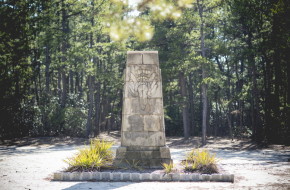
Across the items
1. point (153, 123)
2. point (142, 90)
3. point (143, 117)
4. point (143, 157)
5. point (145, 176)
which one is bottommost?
point (145, 176)

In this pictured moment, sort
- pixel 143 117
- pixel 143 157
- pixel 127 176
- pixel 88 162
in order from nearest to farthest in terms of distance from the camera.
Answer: pixel 127 176 → pixel 88 162 → pixel 143 157 → pixel 143 117

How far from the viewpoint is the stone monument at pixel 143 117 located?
779 centimetres

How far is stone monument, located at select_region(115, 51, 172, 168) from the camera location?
7.79 m

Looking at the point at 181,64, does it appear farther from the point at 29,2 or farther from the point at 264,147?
the point at 29,2

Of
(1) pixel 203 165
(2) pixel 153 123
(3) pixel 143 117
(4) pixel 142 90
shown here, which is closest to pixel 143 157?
(2) pixel 153 123

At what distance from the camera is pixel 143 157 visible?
307 inches

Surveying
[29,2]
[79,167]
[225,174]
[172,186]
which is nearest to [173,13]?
[172,186]

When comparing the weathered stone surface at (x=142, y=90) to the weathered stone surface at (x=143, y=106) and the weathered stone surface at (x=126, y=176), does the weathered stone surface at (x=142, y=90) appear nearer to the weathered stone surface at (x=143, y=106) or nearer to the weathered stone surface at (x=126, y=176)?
the weathered stone surface at (x=143, y=106)

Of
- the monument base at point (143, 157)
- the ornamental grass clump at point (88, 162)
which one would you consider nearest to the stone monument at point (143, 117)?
the monument base at point (143, 157)

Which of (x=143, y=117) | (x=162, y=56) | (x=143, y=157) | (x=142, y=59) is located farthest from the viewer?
(x=162, y=56)

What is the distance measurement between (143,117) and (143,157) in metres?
1.12

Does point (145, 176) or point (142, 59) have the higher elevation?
point (142, 59)

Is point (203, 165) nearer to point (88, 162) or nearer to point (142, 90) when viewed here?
point (142, 90)

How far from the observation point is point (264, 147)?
53.4 ft
